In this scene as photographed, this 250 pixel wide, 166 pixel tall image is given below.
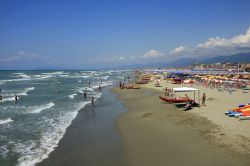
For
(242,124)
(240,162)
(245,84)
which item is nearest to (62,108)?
(242,124)

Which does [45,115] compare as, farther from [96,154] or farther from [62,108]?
[96,154]

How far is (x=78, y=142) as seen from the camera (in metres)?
16.6

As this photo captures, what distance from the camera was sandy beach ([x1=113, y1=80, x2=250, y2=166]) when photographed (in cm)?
1275

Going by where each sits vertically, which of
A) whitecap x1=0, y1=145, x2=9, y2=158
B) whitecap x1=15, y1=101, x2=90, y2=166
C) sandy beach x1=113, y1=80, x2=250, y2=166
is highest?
sandy beach x1=113, y1=80, x2=250, y2=166

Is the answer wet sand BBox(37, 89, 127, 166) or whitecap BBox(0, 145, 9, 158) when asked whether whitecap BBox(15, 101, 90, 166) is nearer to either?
wet sand BBox(37, 89, 127, 166)

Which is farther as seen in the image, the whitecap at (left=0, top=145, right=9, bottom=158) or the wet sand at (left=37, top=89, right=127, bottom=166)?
the whitecap at (left=0, top=145, right=9, bottom=158)

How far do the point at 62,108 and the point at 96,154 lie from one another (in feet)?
50.6

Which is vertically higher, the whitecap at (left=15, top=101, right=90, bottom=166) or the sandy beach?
the sandy beach

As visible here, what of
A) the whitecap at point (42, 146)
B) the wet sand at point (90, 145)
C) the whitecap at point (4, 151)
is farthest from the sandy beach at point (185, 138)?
the whitecap at point (4, 151)

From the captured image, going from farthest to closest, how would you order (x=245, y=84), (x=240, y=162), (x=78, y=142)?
1. (x=245, y=84)
2. (x=78, y=142)
3. (x=240, y=162)

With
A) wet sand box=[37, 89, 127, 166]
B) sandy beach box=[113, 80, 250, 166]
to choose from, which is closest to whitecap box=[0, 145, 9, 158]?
wet sand box=[37, 89, 127, 166]

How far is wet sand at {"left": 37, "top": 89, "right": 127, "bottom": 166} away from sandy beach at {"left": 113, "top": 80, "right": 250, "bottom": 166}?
0.62 metres

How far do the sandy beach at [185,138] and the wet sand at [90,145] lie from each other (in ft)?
2.04

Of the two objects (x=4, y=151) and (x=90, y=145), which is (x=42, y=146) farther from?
(x=90, y=145)
